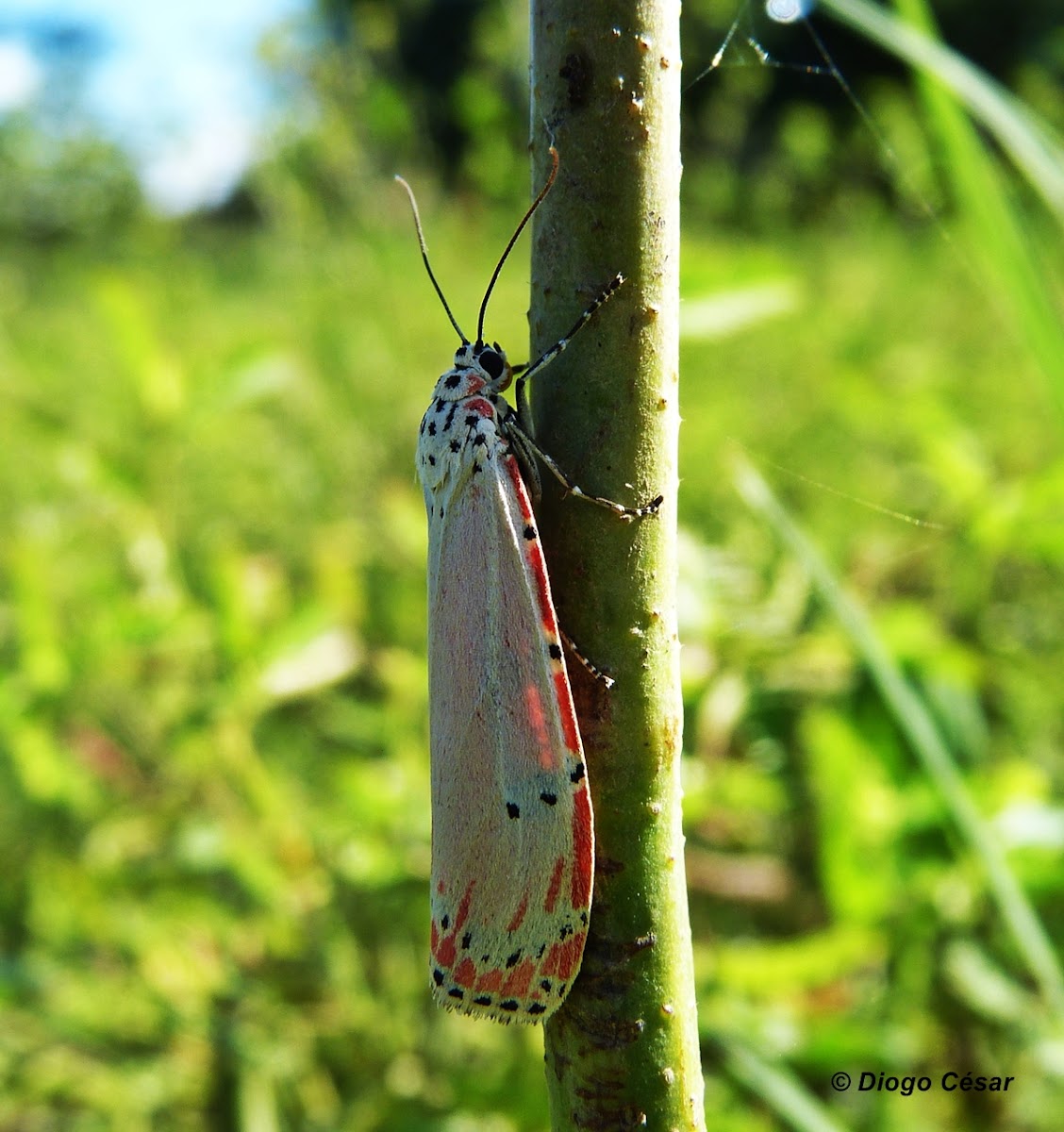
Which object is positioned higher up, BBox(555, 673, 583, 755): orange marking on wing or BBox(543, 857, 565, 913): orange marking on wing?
BBox(555, 673, 583, 755): orange marking on wing

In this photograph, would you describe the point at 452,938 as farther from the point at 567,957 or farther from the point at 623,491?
the point at 623,491

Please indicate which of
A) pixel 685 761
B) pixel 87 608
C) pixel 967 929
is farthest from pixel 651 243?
pixel 87 608

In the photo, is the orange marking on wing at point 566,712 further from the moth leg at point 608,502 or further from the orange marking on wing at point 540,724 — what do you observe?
the moth leg at point 608,502

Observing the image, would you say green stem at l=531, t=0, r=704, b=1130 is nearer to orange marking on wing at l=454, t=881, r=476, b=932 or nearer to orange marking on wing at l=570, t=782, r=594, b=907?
orange marking on wing at l=570, t=782, r=594, b=907

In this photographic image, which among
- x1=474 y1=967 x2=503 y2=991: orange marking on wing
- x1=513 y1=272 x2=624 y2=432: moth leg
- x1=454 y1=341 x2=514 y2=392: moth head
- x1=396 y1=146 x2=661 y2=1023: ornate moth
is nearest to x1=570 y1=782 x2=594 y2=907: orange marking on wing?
x1=396 y1=146 x2=661 y2=1023: ornate moth

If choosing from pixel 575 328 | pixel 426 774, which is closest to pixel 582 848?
pixel 575 328
